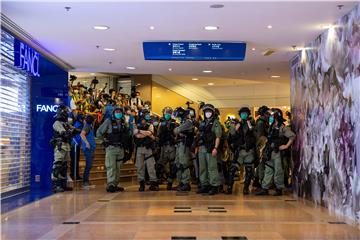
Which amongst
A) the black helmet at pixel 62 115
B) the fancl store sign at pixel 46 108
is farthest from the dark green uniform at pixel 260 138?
the fancl store sign at pixel 46 108

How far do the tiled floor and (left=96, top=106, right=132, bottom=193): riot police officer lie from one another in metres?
0.82

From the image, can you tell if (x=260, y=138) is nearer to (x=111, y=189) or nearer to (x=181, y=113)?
(x=181, y=113)

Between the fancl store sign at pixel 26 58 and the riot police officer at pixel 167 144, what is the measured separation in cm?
294

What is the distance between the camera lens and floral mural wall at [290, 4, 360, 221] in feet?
21.2

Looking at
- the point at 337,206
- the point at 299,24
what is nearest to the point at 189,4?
the point at 299,24

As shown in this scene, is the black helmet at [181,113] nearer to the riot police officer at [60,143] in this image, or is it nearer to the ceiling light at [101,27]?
the riot police officer at [60,143]

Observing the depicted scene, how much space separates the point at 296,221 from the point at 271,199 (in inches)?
98.9

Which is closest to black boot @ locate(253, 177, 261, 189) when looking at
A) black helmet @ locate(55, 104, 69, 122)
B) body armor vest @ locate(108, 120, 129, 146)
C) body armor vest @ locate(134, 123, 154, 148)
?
body armor vest @ locate(134, 123, 154, 148)

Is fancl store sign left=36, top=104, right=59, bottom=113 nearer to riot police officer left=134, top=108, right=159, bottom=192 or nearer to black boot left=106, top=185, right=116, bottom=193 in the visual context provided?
riot police officer left=134, top=108, right=159, bottom=192

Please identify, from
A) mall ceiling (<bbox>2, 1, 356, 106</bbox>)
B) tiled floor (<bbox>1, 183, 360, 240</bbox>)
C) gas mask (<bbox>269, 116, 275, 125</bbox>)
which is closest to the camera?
tiled floor (<bbox>1, 183, 360, 240</bbox>)

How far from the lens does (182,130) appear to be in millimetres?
9781

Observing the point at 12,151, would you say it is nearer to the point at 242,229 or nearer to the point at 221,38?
the point at 221,38

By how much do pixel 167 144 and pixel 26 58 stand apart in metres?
3.67

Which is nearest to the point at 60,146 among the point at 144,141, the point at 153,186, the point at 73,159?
the point at 73,159
